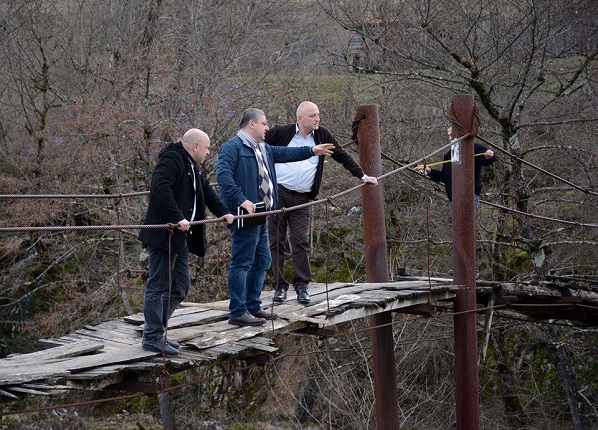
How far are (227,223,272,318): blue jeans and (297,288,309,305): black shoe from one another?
1.69ft

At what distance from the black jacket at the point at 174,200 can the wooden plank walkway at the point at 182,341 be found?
64 centimetres

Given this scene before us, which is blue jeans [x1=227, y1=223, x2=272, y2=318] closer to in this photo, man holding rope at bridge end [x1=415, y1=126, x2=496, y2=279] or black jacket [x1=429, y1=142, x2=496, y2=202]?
man holding rope at bridge end [x1=415, y1=126, x2=496, y2=279]

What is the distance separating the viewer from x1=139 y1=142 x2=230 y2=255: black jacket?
16.7 feet

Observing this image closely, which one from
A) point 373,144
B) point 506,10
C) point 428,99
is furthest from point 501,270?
point 373,144

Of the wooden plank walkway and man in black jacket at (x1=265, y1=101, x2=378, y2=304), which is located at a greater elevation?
man in black jacket at (x1=265, y1=101, x2=378, y2=304)

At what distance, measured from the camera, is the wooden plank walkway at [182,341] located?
15.8 ft

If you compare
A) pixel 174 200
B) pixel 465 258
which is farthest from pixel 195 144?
pixel 465 258

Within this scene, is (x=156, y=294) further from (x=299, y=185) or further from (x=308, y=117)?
(x=308, y=117)

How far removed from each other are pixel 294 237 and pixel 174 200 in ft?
5.41

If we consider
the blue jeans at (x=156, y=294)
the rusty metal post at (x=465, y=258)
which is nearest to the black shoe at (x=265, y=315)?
the blue jeans at (x=156, y=294)

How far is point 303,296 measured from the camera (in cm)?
675

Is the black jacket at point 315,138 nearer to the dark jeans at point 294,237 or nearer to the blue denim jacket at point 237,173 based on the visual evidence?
the dark jeans at point 294,237

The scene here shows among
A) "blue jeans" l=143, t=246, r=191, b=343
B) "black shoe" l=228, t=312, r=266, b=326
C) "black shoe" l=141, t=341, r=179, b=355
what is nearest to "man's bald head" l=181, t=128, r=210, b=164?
"blue jeans" l=143, t=246, r=191, b=343

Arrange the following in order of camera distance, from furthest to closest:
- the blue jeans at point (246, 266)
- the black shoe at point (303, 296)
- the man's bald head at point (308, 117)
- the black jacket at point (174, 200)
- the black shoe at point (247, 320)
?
the black shoe at point (303, 296), the man's bald head at point (308, 117), the black shoe at point (247, 320), the blue jeans at point (246, 266), the black jacket at point (174, 200)
